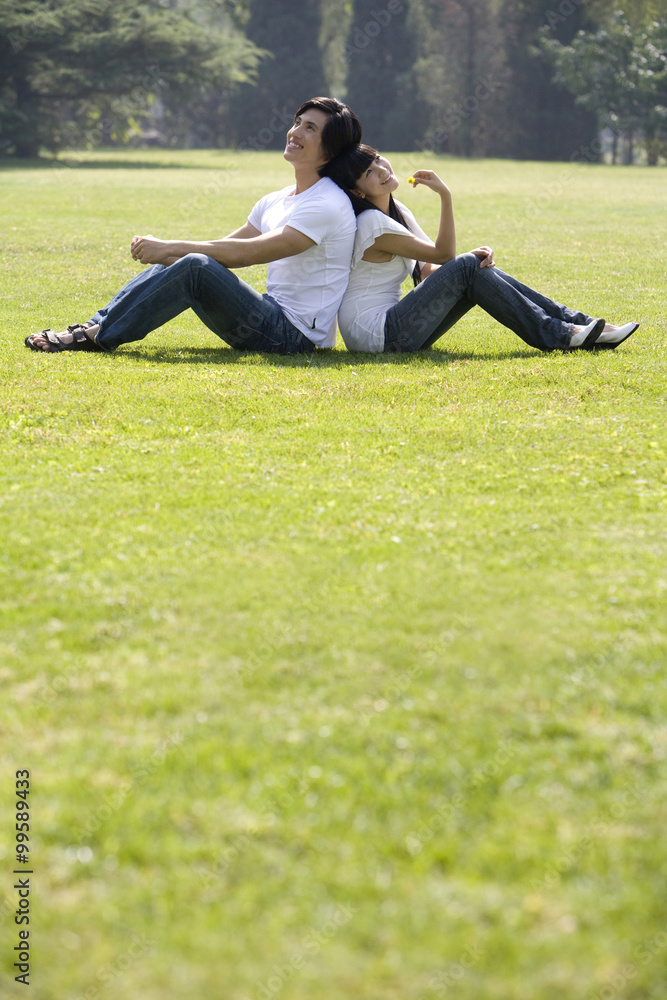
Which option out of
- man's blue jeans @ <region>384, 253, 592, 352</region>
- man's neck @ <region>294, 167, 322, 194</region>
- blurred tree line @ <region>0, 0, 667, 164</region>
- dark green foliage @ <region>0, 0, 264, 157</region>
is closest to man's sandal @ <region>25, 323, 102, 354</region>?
man's neck @ <region>294, 167, 322, 194</region>

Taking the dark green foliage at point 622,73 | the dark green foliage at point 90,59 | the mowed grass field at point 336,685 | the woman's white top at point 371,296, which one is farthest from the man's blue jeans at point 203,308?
the dark green foliage at point 622,73

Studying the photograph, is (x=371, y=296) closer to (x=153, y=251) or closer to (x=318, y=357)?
(x=318, y=357)

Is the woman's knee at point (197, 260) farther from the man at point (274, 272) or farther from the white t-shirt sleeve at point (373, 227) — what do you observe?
the white t-shirt sleeve at point (373, 227)

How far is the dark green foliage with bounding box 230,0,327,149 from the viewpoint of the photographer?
61.8 m

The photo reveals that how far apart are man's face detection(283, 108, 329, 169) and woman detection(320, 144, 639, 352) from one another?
5.5 inches

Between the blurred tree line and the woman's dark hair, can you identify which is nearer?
the woman's dark hair

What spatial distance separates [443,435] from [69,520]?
2.23 m

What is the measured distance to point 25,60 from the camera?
141 ft

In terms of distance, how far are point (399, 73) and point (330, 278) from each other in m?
58.6

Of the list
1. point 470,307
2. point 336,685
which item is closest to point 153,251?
point 470,307

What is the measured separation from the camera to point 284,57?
62156 millimetres

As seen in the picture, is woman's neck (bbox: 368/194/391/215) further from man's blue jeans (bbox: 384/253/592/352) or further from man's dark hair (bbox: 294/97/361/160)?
man's blue jeans (bbox: 384/253/592/352)

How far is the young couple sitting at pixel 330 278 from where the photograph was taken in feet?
24.0

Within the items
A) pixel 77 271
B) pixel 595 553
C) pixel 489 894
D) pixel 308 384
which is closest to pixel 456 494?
pixel 595 553
